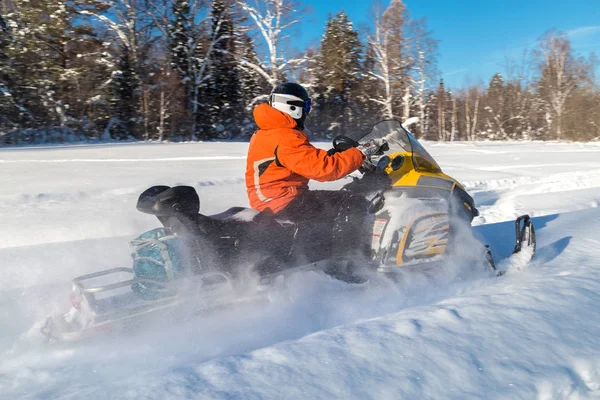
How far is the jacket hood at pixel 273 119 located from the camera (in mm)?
A: 2926

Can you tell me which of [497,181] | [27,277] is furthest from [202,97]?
[27,277]

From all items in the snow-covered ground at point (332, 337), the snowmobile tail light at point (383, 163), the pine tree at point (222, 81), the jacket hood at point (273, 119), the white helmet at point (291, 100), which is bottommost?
the snow-covered ground at point (332, 337)

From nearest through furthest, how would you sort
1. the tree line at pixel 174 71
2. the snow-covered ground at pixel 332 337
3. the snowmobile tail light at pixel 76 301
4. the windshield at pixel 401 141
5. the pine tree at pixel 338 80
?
the snow-covered ground at pixel 332 337 → the snowmobile tail light at pixel 76 301 → the windshield at pixel 401 141 → the tree line at pixel 174 71 → the pine tree at pixel 338 80

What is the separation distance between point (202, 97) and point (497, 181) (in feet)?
66.5

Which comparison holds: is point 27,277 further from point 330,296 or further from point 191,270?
point 330,296

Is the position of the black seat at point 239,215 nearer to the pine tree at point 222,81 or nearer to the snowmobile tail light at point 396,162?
the snowmobile tail light at point 396,162

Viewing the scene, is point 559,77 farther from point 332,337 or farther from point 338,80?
point 332,337

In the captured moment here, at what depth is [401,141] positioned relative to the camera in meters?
3.50

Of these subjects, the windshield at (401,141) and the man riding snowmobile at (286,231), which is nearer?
the man riding snowmobile at (286,231)

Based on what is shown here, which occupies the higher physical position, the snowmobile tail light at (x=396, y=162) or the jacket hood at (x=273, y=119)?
the jacket hood at (x=273, y=119)

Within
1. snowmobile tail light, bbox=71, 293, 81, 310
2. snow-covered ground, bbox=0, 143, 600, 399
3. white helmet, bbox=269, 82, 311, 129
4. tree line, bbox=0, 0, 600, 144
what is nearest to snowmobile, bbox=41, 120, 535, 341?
snowmobile tail light, bbox=71, 293, 81, 310

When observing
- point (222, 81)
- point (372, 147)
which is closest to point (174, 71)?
point (222, 81)

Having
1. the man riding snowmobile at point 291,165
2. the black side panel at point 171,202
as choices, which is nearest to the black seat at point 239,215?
the man riding snowmobile at point 291,165

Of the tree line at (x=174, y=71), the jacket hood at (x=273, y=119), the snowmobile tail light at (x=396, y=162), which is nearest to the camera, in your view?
the jacket hood at (x=273, y=119)
